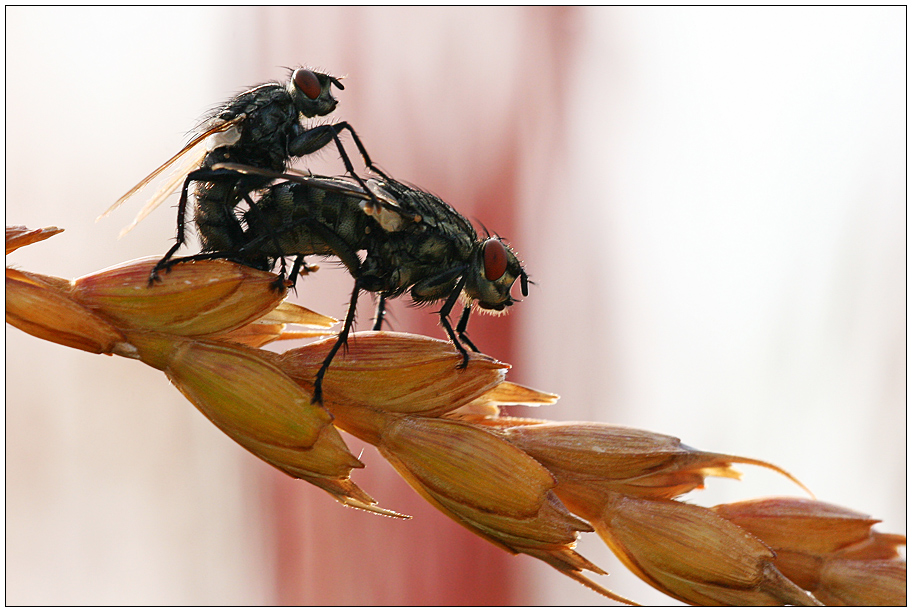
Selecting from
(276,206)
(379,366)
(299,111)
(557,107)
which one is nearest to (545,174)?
(557,107)

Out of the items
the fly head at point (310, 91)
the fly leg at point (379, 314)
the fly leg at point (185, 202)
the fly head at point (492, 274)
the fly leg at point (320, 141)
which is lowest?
the fly leg at point (379, 314)

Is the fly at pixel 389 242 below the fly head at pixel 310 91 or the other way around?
below

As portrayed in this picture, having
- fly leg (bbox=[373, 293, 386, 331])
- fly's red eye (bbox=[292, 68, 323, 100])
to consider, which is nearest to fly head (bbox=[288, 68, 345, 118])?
fly's red eye (bbox=[292, 68, 323, 100])

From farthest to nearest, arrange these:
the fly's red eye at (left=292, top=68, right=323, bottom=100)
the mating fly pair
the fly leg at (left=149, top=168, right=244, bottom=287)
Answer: the fly's red eye at (left=292, top=68, right=323, bottom=100)
the mating fly pair
the fly leg at (left=149, top=168, right=244, bottom=287)

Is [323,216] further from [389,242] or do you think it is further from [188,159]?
[188,159]

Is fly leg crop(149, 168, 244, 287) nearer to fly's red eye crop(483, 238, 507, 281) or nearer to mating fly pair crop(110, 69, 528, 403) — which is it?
mating fly pair crop(110, 69, 528, 403)

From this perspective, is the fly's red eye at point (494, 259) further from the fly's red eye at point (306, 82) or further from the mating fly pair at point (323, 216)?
the fly's red eye at point (306, 82)

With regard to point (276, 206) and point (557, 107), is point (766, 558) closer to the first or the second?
point (276, 206)

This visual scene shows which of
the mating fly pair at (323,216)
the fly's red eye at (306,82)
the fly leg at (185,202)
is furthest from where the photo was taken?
the fly's red eye at (306,82)

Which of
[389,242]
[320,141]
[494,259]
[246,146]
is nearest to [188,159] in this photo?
[246,146]

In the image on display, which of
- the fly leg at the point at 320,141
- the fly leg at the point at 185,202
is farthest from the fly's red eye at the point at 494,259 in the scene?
the fly leg at the point at 185,202
